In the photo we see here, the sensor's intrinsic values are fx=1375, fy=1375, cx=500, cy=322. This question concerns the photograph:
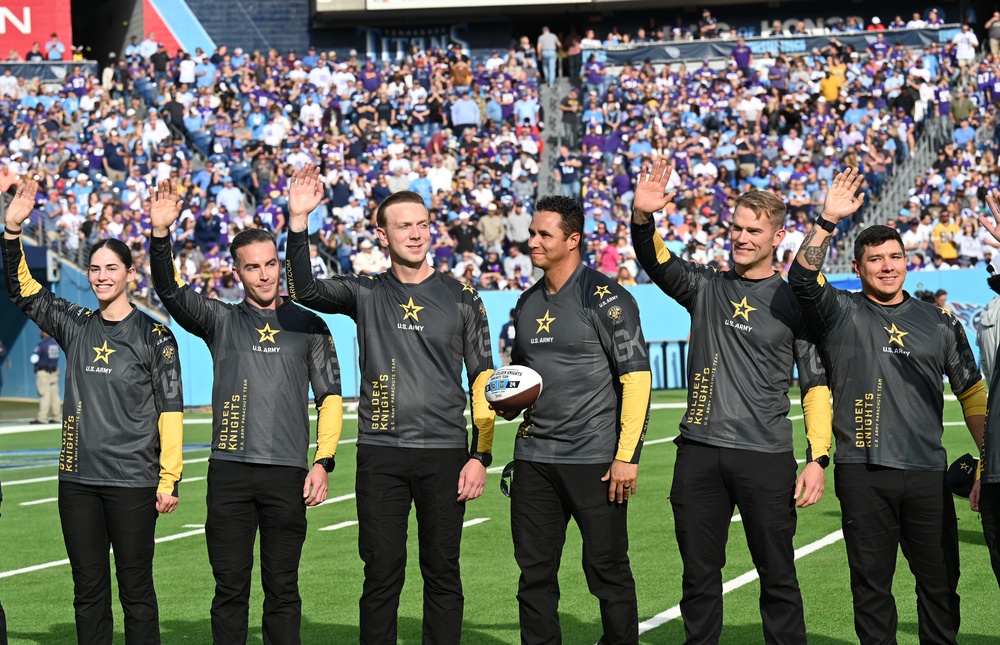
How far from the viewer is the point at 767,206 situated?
6.65 m

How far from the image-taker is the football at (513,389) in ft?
21.3

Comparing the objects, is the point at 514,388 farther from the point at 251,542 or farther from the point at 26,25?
the point at 26,25

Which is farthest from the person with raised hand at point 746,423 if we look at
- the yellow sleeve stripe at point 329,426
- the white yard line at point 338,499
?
the white yard line at point 338,499

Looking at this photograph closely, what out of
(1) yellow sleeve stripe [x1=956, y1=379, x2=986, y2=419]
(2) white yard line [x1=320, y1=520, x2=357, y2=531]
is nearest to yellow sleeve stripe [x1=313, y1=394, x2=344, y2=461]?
(1) yellow sleeve stripe [x1=956, y1=379, x2=986, y2=419]

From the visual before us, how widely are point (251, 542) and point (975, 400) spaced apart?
3614mm

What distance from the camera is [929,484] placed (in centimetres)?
649

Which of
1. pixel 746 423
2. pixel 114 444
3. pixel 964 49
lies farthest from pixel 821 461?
pixel 964 49

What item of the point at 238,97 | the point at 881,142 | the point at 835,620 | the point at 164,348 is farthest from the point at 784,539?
the point at 238,97

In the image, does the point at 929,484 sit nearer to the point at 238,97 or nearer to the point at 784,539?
the point at 784,539

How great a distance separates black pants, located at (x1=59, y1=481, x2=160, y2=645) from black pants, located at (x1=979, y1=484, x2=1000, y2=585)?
3921mm

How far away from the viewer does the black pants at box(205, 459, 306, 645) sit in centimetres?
669

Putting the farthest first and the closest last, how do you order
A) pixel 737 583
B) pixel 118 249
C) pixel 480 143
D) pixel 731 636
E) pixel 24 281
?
pixel 480 143
pixel 737 583
pixel 731 636
pixel 24 281
pixel 118 249

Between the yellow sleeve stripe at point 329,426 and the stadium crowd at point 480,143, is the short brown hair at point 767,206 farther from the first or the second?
the stadium crowd at point 480,143

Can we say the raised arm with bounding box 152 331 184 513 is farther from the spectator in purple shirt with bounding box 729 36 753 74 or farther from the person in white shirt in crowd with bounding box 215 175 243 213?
the spectator in purple shirt with bounding box 729 36 753 74
